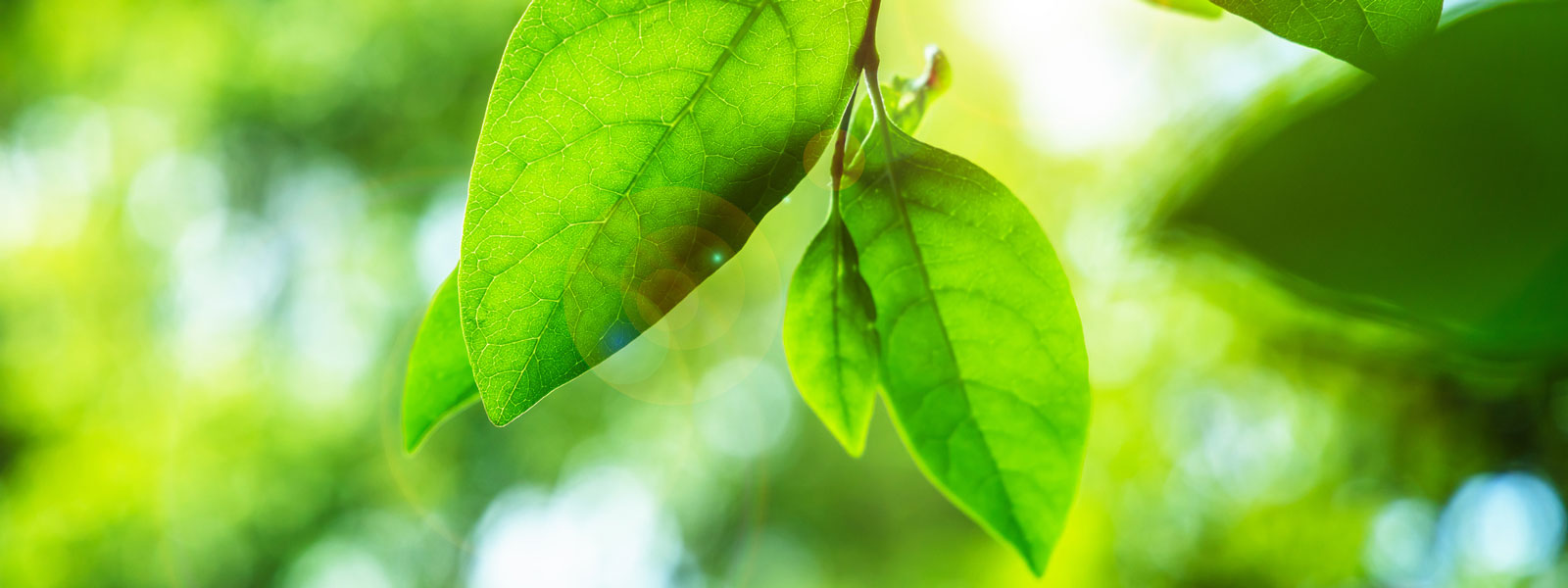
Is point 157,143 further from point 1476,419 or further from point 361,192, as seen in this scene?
point 1476,419

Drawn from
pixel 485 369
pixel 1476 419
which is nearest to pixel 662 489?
pixel 1476 419

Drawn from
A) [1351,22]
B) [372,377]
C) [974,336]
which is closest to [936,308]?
[974,336]

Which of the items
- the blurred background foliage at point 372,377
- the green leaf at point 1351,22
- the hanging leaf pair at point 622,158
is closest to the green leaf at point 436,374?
the hanging leaf pair at point 622,158

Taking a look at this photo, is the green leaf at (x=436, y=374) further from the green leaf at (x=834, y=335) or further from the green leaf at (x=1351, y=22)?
the green leaf at (x=1351, y=22)

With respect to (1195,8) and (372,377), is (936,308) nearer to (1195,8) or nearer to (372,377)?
(1195,8)

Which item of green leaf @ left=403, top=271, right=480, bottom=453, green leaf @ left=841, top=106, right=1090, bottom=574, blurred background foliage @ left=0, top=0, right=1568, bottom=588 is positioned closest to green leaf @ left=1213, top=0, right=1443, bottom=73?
green leaf @ left=841, top=106, right=1090, bottom=574

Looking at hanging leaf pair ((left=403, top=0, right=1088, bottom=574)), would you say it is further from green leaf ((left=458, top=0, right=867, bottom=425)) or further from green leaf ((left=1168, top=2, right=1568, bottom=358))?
green leaf ((left=1168, top=2, right=1568, bottom=358))
